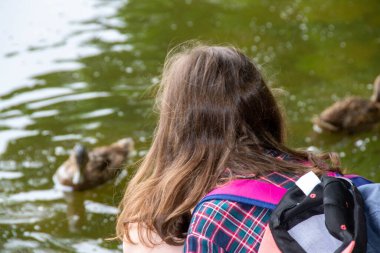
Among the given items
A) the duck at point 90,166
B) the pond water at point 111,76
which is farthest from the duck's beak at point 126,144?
the pond water at point 111,76

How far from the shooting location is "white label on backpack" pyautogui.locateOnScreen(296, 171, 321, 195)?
2.41 m

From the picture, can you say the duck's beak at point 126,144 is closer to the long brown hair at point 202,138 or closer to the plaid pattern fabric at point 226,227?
the long brown hair at point 202,138

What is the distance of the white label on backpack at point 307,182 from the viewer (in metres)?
2.41

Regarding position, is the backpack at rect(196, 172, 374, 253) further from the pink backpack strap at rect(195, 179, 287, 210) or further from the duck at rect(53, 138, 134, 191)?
the duck at rect(53, 138, 134, 191)

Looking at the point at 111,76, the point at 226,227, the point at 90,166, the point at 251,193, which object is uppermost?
the point at 251,193

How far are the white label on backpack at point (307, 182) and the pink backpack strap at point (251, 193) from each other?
0.30 ft

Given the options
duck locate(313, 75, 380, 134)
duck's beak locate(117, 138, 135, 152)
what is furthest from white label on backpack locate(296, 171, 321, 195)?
duck locate(313, 75, 380, 134)

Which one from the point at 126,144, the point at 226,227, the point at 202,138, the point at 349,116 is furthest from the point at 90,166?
the point at 226,227

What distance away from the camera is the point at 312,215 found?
232cm

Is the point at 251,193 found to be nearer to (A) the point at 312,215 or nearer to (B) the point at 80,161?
(A) the point at 312,215

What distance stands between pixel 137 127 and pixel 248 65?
4.85m

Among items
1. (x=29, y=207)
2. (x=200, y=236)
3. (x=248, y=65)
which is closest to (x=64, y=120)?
(x=29, y=207)

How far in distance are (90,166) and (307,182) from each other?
15.1 feet

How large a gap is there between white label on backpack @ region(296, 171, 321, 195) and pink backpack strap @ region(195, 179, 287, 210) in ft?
0.30
